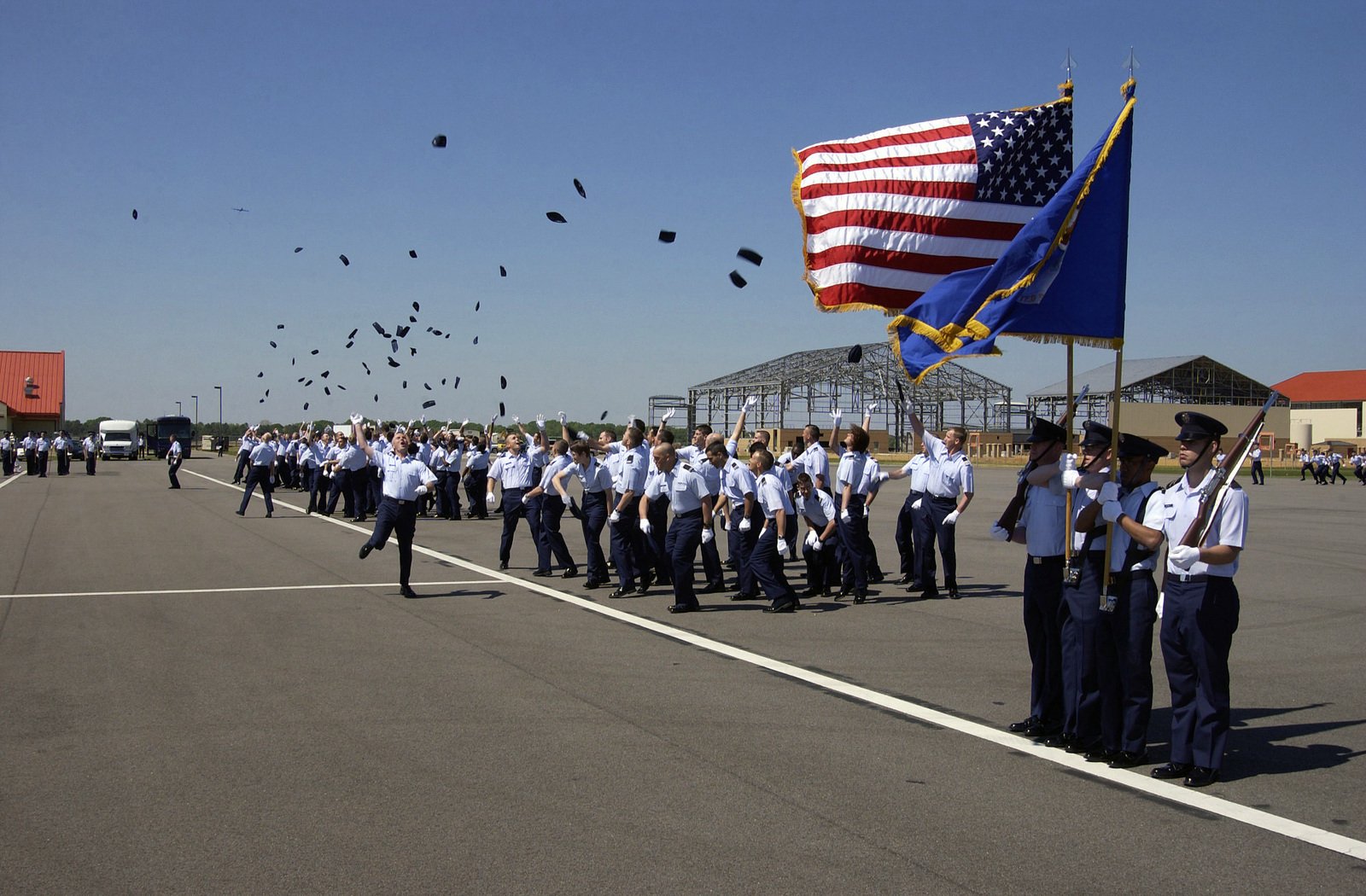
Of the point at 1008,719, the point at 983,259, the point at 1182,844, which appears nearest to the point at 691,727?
the point at 1008,719

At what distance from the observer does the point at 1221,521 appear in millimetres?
5504

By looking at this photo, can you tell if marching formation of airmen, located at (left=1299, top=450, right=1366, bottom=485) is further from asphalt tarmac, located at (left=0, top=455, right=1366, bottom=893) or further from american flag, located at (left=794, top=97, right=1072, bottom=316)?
american flag, located at (left=794, top=97, right=1072, bottom=316)

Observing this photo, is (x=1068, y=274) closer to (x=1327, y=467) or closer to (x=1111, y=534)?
(x=1111, y=534)

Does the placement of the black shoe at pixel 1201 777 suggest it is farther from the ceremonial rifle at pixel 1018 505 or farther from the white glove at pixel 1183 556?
the ceremonial rifle at pixel 1018 505

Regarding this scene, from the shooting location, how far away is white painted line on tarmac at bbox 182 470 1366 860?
4953 millimetres

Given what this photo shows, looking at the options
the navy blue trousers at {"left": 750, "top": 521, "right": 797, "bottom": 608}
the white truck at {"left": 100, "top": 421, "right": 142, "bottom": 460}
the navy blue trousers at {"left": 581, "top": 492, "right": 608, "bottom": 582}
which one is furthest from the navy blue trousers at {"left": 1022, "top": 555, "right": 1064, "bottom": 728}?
the white truck at {"left": 100, "top": 421, "right": 142, "bottom": 460}

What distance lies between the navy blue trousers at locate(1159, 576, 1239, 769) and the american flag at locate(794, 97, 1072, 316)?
13.5 feet

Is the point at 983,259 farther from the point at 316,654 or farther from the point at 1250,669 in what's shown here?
the point at 316,654

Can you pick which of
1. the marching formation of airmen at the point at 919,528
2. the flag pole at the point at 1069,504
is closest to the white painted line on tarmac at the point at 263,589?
the marching formation of airmen at the point at 919,528

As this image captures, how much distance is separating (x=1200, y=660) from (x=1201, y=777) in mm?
627

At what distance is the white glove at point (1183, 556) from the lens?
5.50 m

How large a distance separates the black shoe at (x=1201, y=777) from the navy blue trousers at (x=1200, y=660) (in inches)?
1.1

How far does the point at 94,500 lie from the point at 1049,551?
96.9 feet

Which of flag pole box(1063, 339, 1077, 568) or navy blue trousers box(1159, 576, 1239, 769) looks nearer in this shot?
navy blue trousers box(1159, 576, 1239, 769)
